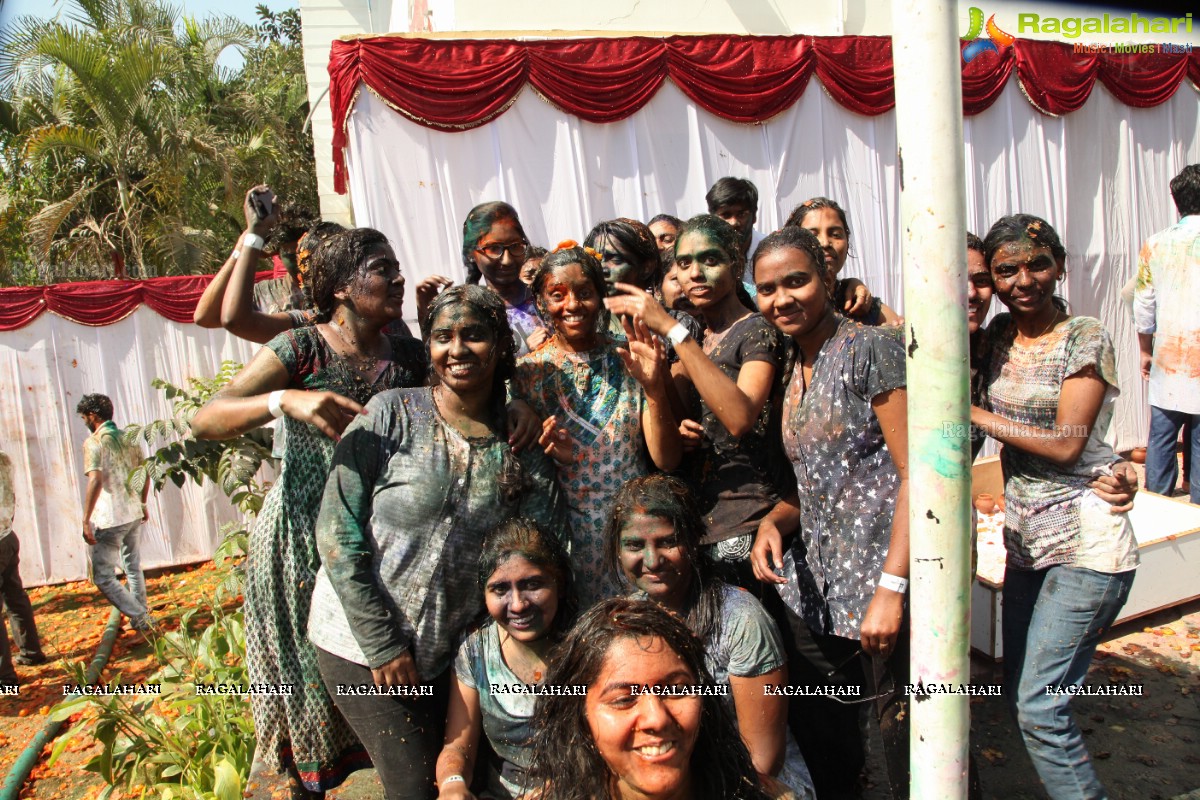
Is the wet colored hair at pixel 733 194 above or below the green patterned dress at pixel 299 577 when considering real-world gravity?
above

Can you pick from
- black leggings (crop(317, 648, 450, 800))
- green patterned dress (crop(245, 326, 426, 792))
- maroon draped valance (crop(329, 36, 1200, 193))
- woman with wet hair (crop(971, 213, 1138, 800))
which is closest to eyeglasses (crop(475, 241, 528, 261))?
green patterned dress (crop(245, 326, 426, 792))

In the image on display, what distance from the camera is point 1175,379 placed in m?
5.09

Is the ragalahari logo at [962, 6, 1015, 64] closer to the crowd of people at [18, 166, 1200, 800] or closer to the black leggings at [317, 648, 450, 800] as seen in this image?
the crowd of people at [18, 166, 1200, 800]

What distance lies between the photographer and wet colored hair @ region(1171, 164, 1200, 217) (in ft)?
15.1

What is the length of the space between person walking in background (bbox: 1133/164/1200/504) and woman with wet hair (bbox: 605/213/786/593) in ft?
11.7

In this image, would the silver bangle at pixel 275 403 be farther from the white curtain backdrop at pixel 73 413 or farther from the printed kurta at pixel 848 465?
the white curtain backdrop at pixel 73 413

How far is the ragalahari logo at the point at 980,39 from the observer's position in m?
6.61

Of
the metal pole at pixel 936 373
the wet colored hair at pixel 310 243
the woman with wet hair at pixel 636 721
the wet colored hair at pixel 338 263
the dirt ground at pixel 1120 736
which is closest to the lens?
the metal pole at pixel 936 373

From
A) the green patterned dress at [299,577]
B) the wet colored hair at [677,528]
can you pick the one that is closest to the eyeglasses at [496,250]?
the green patterned dress at [299,577]

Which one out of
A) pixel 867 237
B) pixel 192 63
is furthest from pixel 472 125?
pixel 192 63

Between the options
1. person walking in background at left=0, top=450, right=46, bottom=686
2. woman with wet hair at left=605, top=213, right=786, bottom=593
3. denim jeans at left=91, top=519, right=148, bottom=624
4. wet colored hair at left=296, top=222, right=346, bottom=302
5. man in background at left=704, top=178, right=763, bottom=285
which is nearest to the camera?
woman with wet hair at left=605, top=213, right=786, bottom=593

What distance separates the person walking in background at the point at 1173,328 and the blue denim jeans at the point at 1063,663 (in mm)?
3303

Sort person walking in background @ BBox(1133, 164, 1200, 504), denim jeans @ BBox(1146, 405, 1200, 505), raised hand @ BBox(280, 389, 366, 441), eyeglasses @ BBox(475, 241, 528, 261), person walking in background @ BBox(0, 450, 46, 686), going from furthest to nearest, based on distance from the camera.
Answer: person walking in background @ BBox(0, 450, 46, 686) → denim jeans @ BBox(1146, 405, 1200, 505) → person walking in background @ BBox(1133, 164, 1200, 504) → eyeglasses @ BBox(475, 241, 528, 261) → raised hand @ BBox(280, 389, 366, 441)

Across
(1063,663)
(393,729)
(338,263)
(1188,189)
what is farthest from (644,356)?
(1188,189)
